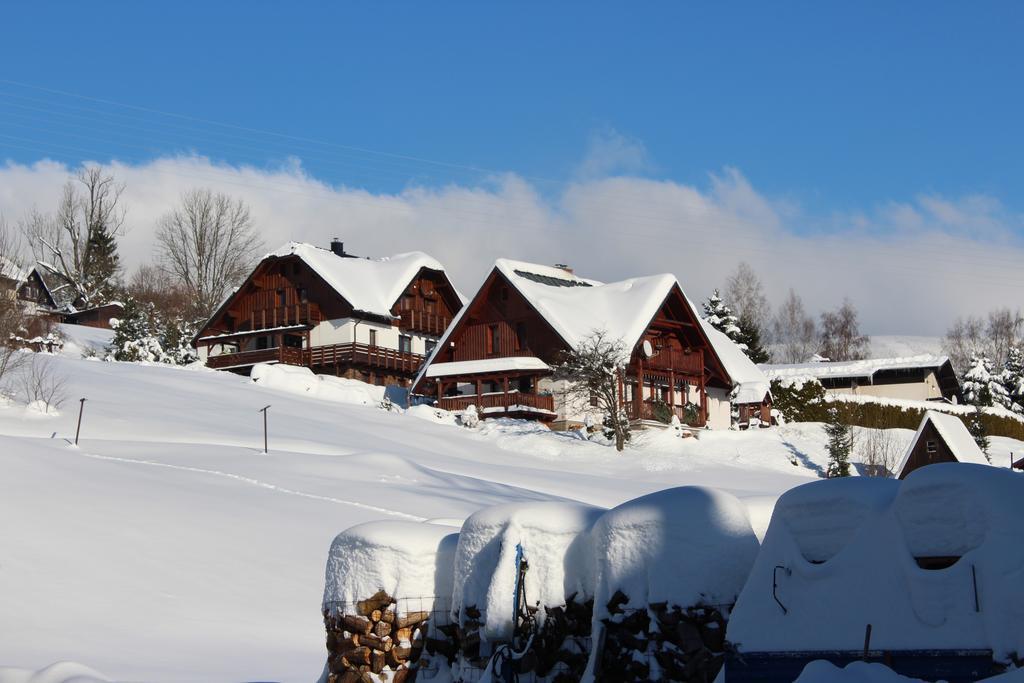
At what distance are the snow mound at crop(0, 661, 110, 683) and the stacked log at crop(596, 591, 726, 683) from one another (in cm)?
516

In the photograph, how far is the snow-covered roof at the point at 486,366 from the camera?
158 feet

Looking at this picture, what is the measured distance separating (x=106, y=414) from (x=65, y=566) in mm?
16739

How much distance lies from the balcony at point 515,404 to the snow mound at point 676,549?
36754mm

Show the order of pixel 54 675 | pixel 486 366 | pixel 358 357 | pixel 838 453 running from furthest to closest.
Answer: pixel 358 357 < pixel 486 366 < pixel 838 453 < pixel 54 675

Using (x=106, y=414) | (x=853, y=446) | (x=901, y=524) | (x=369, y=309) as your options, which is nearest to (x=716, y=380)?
(x=853, y=446)

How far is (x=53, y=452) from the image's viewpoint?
26406 millimetres

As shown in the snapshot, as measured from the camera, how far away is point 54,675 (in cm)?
1188

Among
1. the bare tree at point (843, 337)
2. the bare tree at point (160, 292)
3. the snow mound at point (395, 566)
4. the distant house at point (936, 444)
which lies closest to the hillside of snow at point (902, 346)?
the bare tree at point (843, 337)

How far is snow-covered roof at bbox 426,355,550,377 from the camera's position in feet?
158

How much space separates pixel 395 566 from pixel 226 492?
13977mm

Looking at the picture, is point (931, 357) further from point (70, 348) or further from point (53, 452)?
point (53, 452)

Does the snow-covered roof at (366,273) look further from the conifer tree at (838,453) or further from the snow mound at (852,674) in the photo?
the snow mound at (852,674)

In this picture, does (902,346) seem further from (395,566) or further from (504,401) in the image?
(395,566)

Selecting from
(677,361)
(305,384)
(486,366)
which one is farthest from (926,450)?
(305,384)
